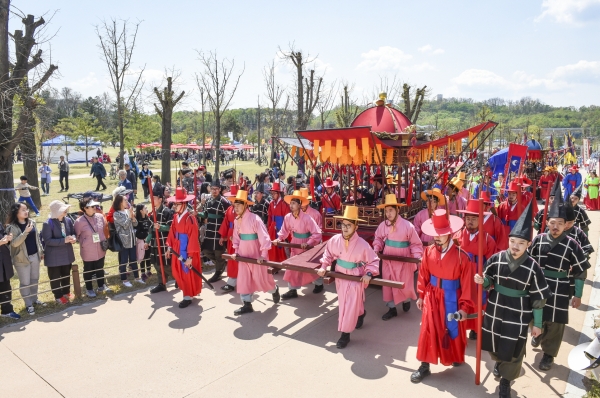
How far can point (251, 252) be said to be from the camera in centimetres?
615

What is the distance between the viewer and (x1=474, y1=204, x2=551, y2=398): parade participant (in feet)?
12.0

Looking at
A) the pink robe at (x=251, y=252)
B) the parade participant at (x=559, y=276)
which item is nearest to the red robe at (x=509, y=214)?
the parade participant at (x=559, y=276)

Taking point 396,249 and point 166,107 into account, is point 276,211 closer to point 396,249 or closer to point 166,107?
point 396,249

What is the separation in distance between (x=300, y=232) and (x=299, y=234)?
4 centimetres

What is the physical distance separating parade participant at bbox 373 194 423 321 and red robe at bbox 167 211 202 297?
269cm

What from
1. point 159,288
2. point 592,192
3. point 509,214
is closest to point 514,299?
point 509,214

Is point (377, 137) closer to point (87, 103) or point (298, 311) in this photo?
point (298, 311)

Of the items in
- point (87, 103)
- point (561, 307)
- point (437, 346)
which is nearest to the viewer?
point (437, 346)

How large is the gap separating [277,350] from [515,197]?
207 inches

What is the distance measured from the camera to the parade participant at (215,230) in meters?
7.64

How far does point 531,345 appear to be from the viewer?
4.87 meters

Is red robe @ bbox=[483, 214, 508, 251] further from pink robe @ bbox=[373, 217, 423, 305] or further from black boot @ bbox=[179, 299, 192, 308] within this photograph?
black boot @ bbox=[179, 299, 192, 308]

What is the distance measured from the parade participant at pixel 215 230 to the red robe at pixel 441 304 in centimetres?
432

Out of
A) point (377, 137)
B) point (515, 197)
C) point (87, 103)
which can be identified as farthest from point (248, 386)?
point (87, 103)
